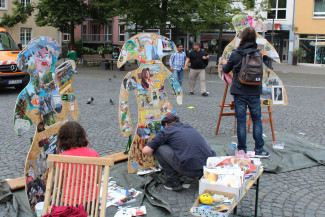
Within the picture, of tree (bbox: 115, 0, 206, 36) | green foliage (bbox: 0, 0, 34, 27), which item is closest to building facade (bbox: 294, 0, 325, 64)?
tree (bbox: 115, 0, 206, 36)

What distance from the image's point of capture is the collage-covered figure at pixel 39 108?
13.1 ft

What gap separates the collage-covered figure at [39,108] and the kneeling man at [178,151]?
44.5 inches

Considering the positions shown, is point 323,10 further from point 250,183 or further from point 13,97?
point 250,183

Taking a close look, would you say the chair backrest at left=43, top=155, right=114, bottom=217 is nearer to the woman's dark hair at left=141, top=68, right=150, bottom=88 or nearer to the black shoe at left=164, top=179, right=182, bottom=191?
the black shoe at left=164, top=179, right=182, bottom=191

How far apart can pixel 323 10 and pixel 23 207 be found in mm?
30323

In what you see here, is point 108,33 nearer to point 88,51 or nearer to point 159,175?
point 88,51

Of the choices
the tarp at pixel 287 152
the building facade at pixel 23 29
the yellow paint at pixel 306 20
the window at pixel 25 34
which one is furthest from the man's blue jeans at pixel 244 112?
the window at pixel 25 34

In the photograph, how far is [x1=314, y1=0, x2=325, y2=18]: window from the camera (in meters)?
29.3

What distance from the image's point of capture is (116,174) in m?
4.95

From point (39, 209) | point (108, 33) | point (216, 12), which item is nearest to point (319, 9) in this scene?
point (216, 12)

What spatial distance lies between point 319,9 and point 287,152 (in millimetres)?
27057

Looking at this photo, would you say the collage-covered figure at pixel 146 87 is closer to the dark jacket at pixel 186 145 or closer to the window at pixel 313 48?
the dark jacket at pixel 186 145

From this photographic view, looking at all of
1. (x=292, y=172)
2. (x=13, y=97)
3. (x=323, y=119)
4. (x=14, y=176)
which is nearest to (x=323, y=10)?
(x=323, y=119)

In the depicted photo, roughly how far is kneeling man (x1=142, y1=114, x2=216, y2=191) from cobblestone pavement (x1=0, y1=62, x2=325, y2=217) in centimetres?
25
